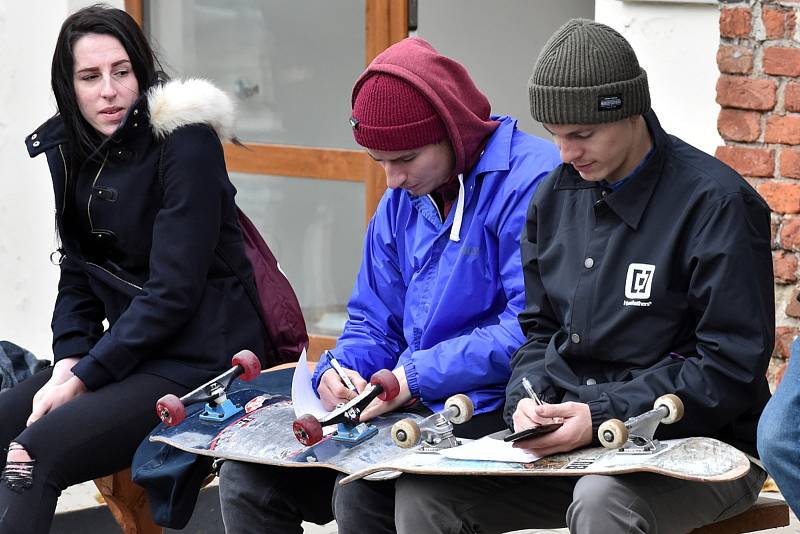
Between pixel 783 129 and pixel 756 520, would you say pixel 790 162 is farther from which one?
pixel 756 520

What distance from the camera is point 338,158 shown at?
4.96 m

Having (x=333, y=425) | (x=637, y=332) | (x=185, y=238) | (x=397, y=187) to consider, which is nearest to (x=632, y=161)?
(x=637, y=332)

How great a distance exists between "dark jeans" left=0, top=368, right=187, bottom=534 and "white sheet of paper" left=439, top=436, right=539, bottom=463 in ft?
3.06

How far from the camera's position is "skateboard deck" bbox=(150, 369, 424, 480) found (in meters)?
2.69

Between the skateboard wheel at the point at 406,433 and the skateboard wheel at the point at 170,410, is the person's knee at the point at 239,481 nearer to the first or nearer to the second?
the skateboard wheel at the point at 170,410

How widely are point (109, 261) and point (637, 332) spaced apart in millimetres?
1514

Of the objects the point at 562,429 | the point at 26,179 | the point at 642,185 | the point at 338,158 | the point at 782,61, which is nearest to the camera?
the point at 562,429

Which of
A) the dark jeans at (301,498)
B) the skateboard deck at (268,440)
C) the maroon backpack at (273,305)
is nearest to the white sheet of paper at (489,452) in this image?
the skateboard deck at (268,440)

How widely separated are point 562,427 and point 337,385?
70 centimetres

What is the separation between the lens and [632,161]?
2590 millimetres

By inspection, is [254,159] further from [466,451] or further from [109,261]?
[466,451]

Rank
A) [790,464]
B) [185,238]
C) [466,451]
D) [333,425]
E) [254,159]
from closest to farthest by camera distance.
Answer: [790,464] → [466,451] → [333,425] → [185,238] → [254,159]

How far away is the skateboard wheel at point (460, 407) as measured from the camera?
260 cm

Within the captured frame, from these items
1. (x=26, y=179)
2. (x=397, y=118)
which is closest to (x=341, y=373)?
(x=397, y=118)
